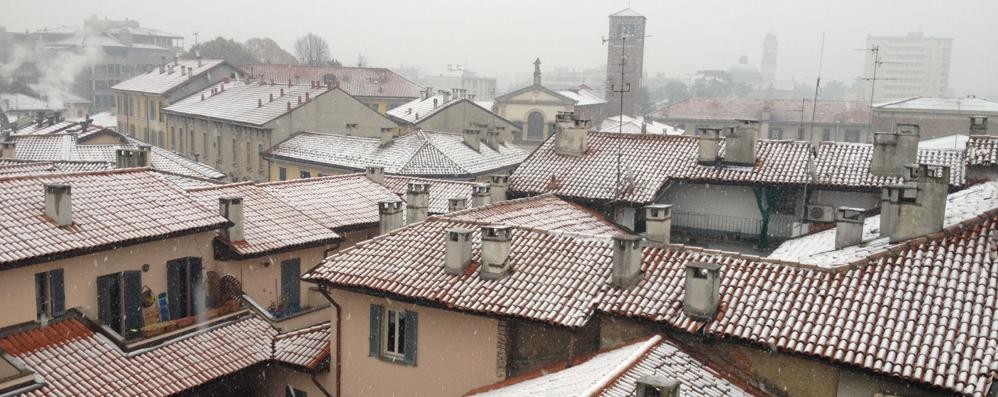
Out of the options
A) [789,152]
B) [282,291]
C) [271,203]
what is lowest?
[282,291]

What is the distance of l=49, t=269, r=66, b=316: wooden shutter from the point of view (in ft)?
52.6

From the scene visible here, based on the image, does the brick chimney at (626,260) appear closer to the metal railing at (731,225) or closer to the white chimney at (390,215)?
the white chimney at (390,215)

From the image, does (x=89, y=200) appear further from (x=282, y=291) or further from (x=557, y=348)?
(x=557, y=348)

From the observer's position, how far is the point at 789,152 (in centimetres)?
2477

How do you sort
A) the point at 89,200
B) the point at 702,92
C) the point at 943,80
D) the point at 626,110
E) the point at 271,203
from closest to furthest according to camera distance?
the point at 89,200 < the point at 271,203 < the point at 626,110 < the point at 943,80 < the point at 702,92

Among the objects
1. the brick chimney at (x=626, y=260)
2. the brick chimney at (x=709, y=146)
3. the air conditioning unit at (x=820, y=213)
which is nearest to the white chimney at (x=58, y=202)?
the brick chimney at (x=626, y=260)

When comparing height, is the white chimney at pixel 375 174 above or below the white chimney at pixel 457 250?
below

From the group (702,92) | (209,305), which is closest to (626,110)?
(702,92)

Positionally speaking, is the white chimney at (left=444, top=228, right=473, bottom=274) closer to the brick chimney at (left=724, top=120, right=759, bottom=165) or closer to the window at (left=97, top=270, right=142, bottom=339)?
the window at (left=97, top=270, right=142, bottom=339)

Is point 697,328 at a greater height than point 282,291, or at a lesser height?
greater

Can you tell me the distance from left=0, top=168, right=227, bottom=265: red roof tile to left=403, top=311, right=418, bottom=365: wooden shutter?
6058 mm

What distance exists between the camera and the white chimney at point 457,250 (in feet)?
50.0

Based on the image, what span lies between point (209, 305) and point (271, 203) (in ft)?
14.3

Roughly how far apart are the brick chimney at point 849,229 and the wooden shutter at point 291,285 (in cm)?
1273
